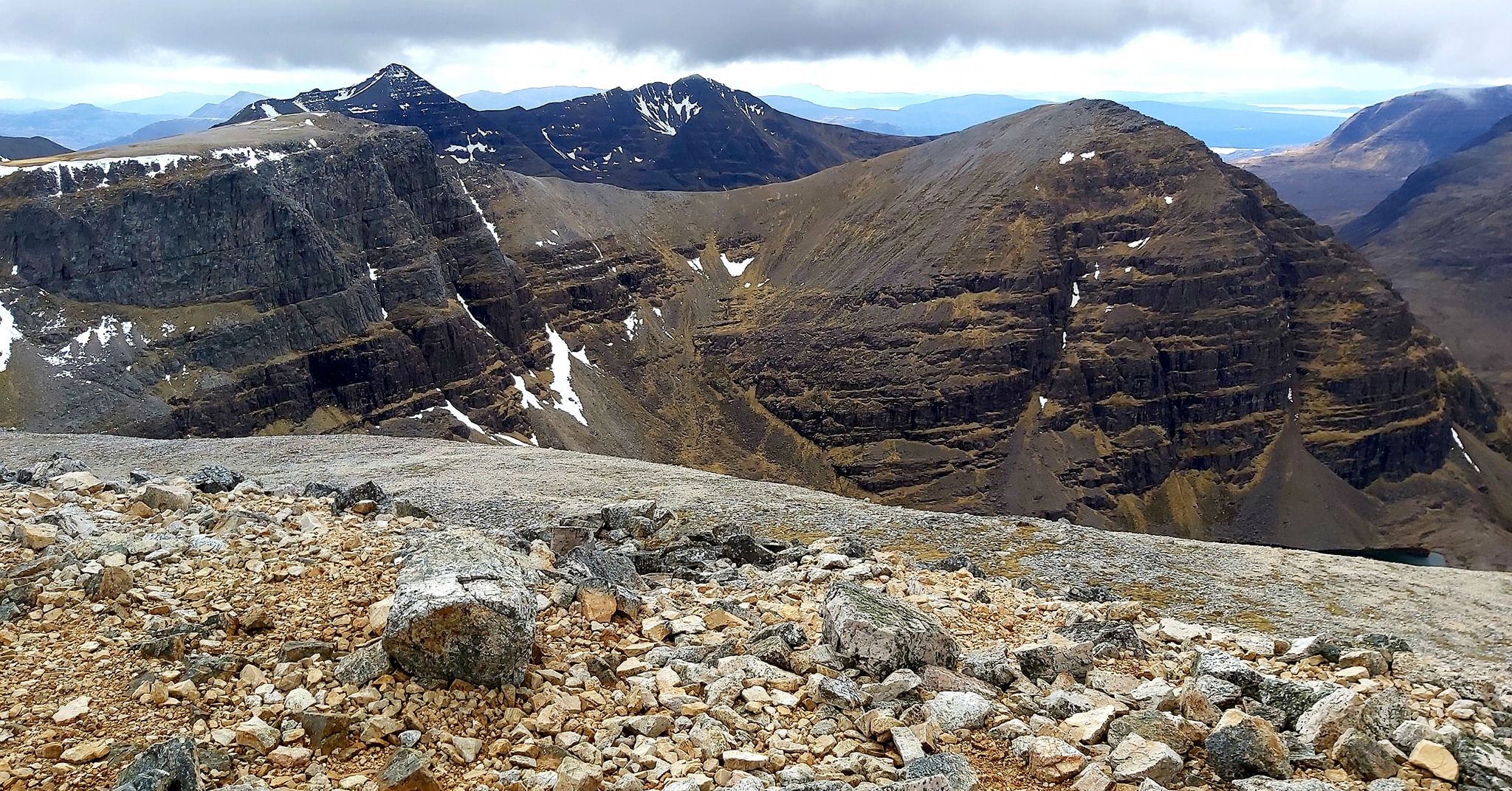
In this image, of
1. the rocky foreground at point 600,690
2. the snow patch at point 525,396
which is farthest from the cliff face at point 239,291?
the rocky foreground at point 600,690

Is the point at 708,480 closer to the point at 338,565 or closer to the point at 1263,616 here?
the point at 1263,616

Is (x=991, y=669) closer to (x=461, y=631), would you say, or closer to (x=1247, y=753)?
(x=1247, y=753)

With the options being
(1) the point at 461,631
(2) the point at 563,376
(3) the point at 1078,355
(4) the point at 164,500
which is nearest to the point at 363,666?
(1) the point at 461,631

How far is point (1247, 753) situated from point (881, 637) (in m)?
4.52

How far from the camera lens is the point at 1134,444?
14750cm

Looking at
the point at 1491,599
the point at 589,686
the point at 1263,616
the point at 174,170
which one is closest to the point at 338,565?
the point at 589,686

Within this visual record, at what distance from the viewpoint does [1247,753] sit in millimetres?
10352

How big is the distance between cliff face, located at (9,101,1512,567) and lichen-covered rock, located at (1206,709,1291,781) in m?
120

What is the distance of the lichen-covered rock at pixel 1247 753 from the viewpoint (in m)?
10.3

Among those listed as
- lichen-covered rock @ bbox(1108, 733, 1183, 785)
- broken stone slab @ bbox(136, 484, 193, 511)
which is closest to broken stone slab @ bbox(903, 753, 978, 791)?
lichen-covered rock @ bbox(1108, 733, 1183, 785)

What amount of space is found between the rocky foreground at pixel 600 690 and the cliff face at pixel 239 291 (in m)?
97.4

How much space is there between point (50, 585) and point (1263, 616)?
26556 mm

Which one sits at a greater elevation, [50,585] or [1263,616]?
[50,585]

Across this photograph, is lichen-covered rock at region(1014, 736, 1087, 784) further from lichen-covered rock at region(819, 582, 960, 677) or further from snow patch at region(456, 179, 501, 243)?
snow patch at region(456, 179, 501, 243)
